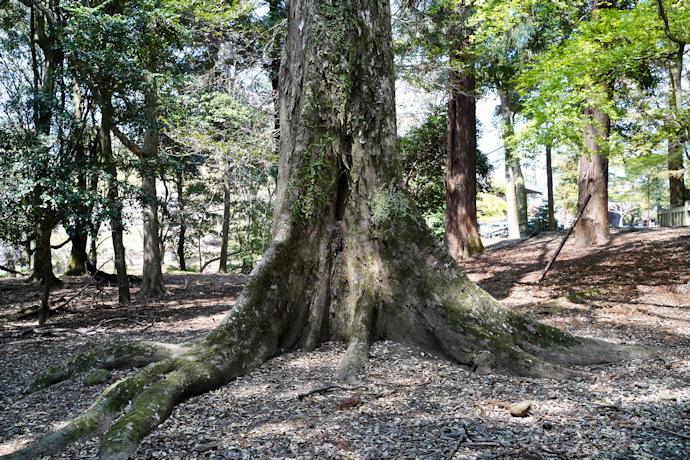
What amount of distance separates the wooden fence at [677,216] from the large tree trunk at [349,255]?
13.8 m

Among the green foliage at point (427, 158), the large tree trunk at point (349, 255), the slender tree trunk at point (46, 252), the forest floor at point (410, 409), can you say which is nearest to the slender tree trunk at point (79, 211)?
the slender tree trunk at point (46, 252)

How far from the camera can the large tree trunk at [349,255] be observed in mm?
4102

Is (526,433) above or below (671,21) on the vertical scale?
below

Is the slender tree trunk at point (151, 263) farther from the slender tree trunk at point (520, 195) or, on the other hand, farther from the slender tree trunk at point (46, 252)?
the slender tree trunk at point (520, 195)

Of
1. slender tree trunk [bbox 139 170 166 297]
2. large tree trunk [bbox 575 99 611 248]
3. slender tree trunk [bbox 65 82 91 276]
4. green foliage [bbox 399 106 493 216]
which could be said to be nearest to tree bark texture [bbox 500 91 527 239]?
green foliage [bbox 399 106 493 216]

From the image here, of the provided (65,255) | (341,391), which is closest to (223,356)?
(341,391)

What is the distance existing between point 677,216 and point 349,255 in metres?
15.9

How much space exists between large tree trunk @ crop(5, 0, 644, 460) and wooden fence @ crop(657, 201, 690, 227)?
1383 centimetres

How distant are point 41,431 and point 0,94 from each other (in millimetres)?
19376

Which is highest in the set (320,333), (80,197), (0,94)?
(0,94)

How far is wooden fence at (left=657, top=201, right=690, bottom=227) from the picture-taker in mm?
15023

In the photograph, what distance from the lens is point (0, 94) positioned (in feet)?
57.3

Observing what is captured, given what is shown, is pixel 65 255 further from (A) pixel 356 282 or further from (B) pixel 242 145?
(A) pixel 356 282

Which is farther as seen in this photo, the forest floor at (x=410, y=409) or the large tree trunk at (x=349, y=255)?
the large tree trunk at (x=349, y=255)
